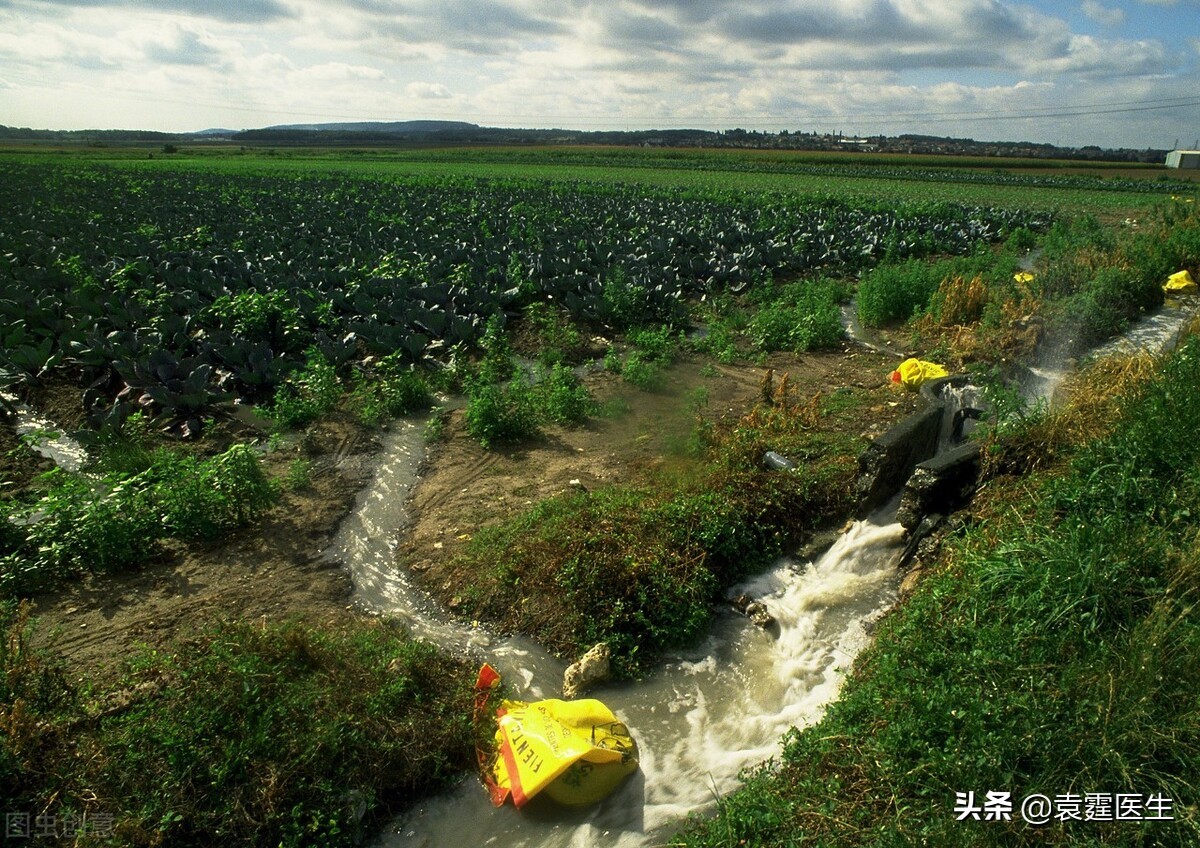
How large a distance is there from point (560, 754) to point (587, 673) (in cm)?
84

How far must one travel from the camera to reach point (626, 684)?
15.1ft

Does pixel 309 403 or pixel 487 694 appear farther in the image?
pixel 309 403

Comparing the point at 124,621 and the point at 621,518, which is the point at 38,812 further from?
→ the point at 621,518

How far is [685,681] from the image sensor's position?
4656 millimetres

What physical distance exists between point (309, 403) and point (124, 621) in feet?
12.5

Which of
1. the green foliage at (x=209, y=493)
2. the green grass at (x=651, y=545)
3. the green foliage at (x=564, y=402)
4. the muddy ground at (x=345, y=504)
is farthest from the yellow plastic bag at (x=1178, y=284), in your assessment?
the green foliage at (x=209, y=493)

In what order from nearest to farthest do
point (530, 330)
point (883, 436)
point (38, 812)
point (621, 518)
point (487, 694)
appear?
point (38, 812) < point (487, 694) < point (621, 518) < point (883, 436) < point (530, 330)

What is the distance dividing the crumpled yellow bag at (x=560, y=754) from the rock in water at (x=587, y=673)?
0.44 m

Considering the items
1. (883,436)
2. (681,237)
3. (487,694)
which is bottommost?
(487,694)

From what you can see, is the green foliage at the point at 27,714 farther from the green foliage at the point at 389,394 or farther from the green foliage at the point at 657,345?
the green foliage at the point at 657,345

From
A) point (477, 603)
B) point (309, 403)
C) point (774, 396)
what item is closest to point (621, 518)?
point (477, 603)

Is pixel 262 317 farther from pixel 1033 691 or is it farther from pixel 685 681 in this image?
pixel 1033 691

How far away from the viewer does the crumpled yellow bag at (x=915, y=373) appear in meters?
8.49

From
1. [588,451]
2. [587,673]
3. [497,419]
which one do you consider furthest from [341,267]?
[587,673]
